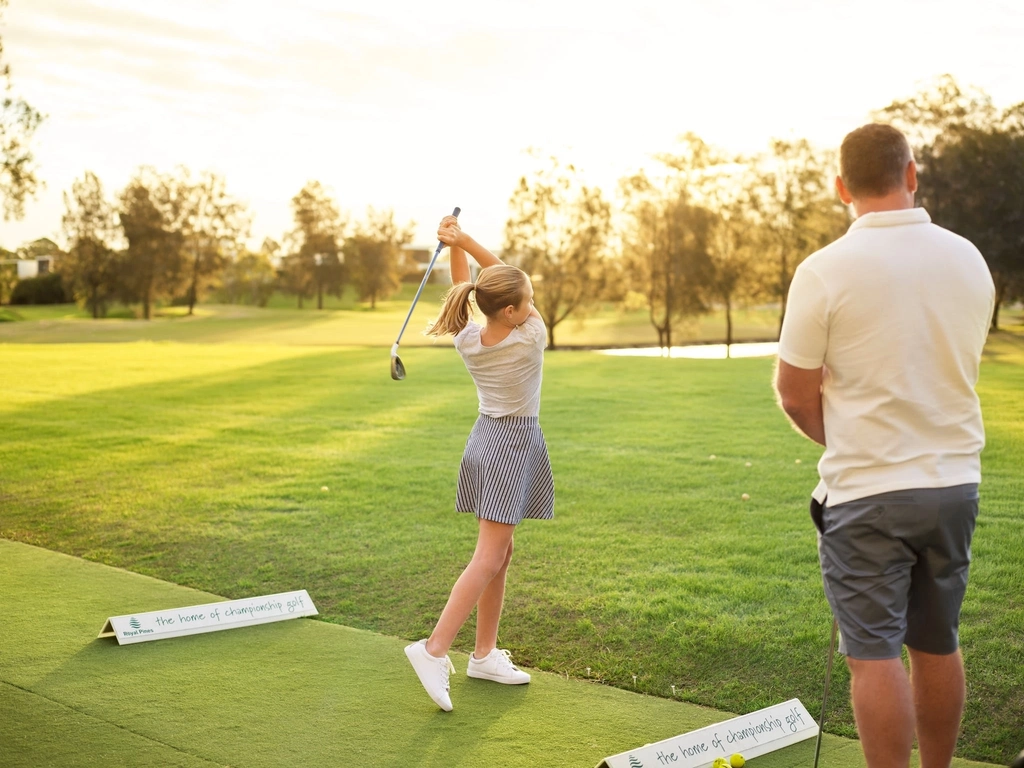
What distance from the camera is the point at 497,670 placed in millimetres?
4828

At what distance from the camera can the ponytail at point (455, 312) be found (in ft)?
14.7

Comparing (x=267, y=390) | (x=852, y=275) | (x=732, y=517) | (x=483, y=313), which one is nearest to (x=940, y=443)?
(x=852, y=275)

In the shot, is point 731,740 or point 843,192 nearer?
point 843,192

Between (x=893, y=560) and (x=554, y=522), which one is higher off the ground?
(x=893, y=560)

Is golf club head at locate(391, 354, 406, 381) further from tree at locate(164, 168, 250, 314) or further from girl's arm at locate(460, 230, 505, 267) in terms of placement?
tree at locate(164, 168, 250, 314)

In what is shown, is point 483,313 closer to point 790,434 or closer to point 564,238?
point 790,434

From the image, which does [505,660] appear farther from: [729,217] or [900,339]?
[729,217]

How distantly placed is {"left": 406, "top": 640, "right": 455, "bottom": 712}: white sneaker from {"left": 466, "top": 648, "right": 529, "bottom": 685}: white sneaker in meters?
0.39

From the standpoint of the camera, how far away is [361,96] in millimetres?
26500

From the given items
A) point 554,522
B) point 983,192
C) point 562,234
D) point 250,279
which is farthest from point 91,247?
point 554,522

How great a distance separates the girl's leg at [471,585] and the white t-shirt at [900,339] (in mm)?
1882

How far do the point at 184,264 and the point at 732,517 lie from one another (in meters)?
65.5

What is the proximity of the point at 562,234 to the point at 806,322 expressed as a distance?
45.6 meters

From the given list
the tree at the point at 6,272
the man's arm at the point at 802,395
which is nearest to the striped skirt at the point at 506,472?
the man's arm at the point at 802,395
